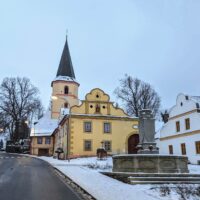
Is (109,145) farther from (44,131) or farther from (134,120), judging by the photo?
(44,131)

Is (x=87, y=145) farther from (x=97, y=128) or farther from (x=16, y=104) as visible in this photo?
(x=16, y=104)

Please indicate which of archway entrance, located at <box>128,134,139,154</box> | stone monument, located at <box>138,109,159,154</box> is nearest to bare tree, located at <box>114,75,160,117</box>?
archway entrance, located at <box>128,134,139,154</box>

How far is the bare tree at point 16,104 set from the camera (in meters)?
54.9

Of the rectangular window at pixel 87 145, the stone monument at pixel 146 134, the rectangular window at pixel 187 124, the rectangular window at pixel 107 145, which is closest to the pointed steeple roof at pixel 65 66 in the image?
the rectangular window at pixel 87 145

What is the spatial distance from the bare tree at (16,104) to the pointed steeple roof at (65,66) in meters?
7.09

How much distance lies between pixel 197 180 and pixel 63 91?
47183 mm

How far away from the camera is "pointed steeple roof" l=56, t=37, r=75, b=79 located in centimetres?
6222

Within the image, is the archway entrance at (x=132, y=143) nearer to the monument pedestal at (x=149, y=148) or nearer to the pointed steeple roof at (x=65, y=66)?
the monument pedestal at (x=149, y=148)

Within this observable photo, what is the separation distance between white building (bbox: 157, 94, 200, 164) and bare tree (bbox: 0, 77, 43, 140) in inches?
1238

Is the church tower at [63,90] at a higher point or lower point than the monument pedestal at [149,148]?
higher

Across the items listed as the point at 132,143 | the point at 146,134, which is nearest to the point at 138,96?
the point at 132,143

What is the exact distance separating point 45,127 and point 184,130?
33.3m

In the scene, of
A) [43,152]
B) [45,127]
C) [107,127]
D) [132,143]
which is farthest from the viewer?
[45,127]

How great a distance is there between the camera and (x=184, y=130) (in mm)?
31391
